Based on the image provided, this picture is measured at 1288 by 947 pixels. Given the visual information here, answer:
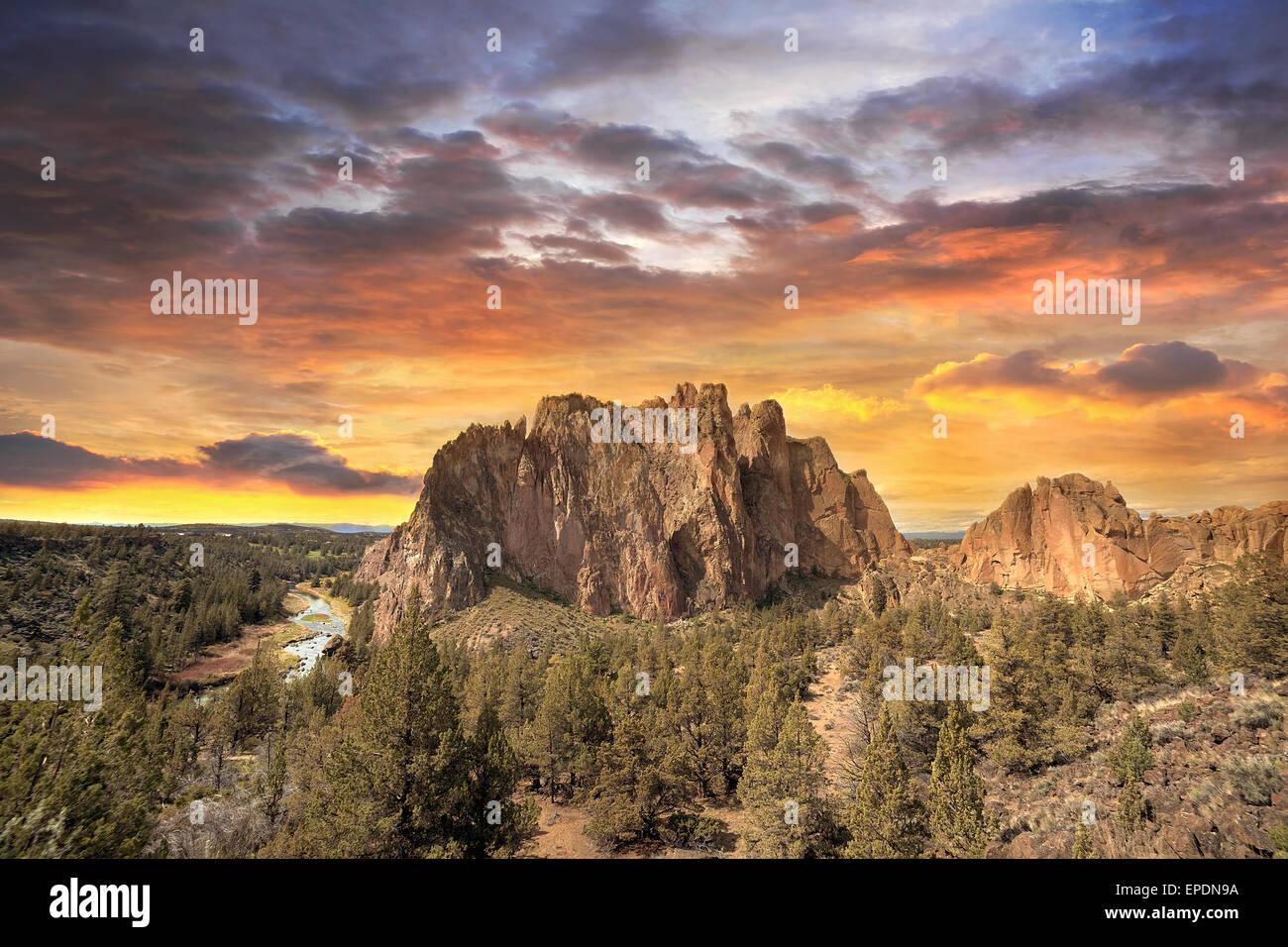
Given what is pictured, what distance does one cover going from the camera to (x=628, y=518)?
13338 cm

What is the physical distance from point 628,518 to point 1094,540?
93568mm

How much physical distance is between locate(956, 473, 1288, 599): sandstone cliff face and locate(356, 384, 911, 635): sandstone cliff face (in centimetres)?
2495

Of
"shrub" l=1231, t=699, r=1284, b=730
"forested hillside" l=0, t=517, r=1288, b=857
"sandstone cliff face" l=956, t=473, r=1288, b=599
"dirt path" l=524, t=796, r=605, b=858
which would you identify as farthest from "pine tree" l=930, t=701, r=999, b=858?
"sandstone cliff face" l=956, t=473, r=1288, b=599

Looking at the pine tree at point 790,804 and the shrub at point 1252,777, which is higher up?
the shrub at point 1252,777

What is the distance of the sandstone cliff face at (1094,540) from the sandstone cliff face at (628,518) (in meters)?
25.0

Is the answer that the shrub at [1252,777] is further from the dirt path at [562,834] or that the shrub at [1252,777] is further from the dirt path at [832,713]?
the dirt path at [562,834]

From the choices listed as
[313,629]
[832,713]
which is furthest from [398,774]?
[313,629]

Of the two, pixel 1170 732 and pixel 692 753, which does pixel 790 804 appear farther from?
pixel 1170 732

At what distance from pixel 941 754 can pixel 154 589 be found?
16522 cm

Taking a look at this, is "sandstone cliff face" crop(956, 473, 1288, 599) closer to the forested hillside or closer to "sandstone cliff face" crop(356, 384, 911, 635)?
"sandstone cliff face" crop(356, 384, 911, 635)

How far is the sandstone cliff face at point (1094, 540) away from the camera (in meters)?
98.5

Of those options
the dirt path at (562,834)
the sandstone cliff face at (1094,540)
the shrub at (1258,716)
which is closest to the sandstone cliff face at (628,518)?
the sandstone cliff face at (1094,540)
